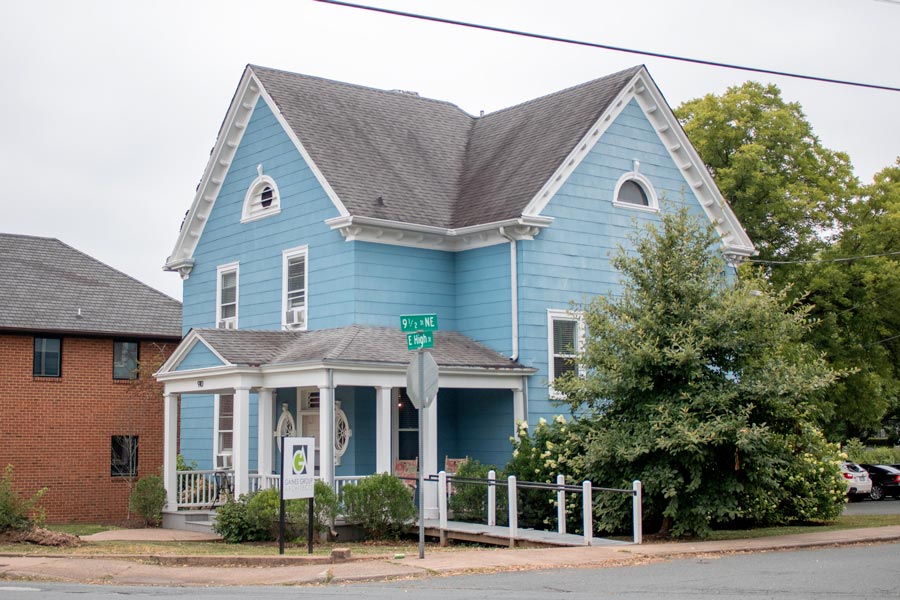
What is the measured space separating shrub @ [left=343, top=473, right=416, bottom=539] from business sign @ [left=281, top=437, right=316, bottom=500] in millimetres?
2580

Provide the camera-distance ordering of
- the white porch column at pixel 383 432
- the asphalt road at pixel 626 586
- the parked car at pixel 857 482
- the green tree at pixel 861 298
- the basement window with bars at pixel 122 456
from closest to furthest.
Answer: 1. the asphalt road at pixel 626 586
2. the white porch column at pixel 383 432
3. the basement window with bars at pixel 122 456
4. the green tree at pixel 861 298
5. the parked car at pixel 857 482

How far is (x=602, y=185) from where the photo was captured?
2491 cm

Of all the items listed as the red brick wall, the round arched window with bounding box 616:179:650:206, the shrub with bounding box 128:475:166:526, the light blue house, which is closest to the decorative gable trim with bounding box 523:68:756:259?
the light blue house

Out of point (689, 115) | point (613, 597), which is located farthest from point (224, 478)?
point (689, 115)

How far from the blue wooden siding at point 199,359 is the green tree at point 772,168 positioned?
19632 millimetres

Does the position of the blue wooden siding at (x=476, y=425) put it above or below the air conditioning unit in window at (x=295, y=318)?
below

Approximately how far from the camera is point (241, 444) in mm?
21312

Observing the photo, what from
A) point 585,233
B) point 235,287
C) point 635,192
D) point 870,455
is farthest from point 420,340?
point 870,455

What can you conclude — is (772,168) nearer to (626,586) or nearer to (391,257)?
(391,257)

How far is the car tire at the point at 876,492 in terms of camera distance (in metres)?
38.2

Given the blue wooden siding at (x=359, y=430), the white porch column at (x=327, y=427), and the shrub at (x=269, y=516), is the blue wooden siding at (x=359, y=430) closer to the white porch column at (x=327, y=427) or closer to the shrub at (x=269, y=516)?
the white porch column at (x=327, y=427)

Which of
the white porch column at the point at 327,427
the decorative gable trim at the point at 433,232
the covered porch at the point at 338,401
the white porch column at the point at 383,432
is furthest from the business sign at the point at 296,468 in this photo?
the decorative gable trim at the point at 433,232

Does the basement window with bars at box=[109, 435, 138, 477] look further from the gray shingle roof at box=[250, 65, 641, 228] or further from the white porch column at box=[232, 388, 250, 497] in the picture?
the gray shingle roof at box=[250, 65, 641, 228]

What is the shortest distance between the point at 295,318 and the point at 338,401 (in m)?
2.32
